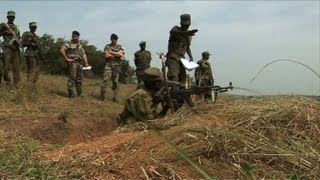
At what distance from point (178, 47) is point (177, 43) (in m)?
0.07

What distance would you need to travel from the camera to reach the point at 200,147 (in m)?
4.67

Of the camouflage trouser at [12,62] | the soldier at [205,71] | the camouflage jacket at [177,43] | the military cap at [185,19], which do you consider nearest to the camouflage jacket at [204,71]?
the soldier at [205,71]

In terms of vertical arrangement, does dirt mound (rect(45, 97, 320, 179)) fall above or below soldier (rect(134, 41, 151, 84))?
below

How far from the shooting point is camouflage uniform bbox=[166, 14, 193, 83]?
29.0ft

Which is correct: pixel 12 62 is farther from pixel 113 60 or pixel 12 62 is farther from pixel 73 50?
pixel 113 60

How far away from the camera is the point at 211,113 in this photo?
619 cm

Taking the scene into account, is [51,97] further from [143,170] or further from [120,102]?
[143,170]

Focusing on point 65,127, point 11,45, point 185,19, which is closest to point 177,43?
point 185,19

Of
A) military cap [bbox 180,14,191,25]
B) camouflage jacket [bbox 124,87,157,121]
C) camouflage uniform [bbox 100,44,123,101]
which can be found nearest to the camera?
camouflage jacket [bbox 124,87,157,121]

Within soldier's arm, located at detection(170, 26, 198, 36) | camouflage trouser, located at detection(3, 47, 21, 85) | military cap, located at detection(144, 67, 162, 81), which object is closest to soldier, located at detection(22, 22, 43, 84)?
camouflage trouser, located at detection(3, 47, 21, 85)

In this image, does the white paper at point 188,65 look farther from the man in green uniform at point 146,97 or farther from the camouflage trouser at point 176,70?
the man in green uniform at point 146,97

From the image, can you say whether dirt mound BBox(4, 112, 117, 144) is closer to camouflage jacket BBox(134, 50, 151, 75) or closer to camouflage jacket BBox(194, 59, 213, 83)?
camouflage jacket BBox(194, 59, 213, 83)

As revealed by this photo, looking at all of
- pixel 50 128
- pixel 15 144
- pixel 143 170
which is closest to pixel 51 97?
pixel 50 128

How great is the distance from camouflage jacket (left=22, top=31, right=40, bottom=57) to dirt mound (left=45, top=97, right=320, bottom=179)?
18.9 ft
